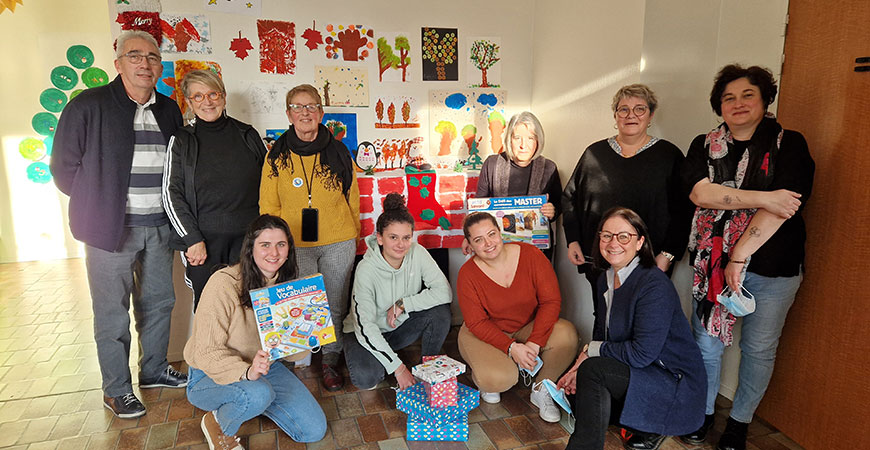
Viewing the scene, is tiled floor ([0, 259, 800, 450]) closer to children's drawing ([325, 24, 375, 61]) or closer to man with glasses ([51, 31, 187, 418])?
man with glasses ([51, 31, 187, 418])

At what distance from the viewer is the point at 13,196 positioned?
6.39m

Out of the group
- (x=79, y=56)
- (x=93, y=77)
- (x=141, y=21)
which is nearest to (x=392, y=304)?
(x=141, y=21)

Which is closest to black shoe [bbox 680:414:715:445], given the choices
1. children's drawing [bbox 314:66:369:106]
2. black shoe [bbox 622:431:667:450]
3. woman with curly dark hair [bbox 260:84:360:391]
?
black shoe [bbox 622:431:667:450]

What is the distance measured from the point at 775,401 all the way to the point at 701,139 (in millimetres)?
1352

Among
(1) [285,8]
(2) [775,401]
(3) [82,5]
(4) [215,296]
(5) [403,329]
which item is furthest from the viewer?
(3) [82,5]

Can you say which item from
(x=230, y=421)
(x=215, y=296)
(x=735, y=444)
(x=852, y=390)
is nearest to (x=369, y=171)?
(x=215, y=296)

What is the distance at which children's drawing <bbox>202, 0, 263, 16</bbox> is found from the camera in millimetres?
3346

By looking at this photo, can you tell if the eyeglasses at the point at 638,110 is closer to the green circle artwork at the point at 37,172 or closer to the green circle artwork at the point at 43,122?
the green circle artwork at the point at 43,122

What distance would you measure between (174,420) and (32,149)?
5.50 meters

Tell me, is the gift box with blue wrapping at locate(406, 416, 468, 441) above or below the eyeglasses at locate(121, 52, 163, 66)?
below

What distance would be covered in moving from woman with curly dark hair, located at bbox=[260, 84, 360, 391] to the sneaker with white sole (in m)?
0.71

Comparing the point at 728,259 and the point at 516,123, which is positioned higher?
the point at 516,123

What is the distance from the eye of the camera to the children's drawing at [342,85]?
3.64 metres

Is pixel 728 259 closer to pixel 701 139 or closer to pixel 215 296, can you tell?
pixel 701 139
